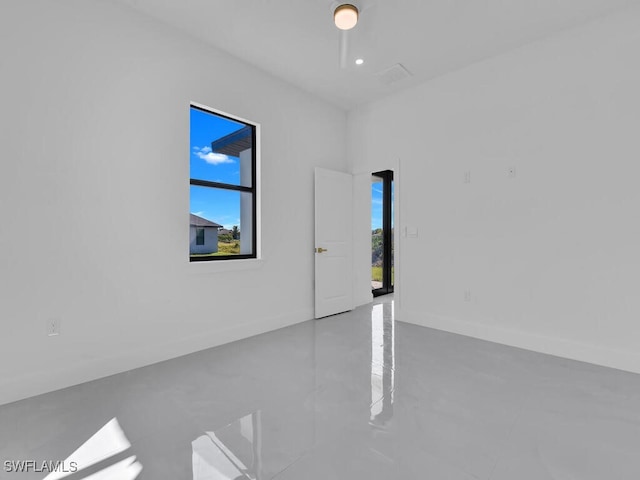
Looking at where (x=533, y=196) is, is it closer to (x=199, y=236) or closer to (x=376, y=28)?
(x=376, y=28)

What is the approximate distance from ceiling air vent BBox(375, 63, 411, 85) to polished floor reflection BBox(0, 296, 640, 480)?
3.04 m

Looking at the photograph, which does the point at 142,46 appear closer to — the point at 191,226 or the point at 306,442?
the point at 191,226

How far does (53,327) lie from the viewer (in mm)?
2299

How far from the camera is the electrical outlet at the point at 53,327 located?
228 centimetres

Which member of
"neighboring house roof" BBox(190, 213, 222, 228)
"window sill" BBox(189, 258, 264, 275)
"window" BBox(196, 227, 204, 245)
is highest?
"neighboring house roof" BBox(190, 213, 222, 228)

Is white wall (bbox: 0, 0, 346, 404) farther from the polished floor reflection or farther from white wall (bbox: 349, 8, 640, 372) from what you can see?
white wall (bbox: 349, 8, 640, 372)

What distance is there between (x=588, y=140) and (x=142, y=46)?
13.1 ft

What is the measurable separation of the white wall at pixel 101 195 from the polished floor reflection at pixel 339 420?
347 mm

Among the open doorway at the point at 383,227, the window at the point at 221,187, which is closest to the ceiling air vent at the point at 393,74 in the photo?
the window at the point at 221,187

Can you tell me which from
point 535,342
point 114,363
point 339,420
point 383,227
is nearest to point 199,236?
point 114,363

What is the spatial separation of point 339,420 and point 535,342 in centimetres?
232

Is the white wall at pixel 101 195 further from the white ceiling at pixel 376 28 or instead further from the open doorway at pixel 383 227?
the open doorway at pixel 383 227

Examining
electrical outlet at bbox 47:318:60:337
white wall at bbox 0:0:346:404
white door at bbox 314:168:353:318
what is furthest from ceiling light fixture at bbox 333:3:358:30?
electrical outlet at bbox 47:318:60:337

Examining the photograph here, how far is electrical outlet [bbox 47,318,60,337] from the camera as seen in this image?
228 cm
